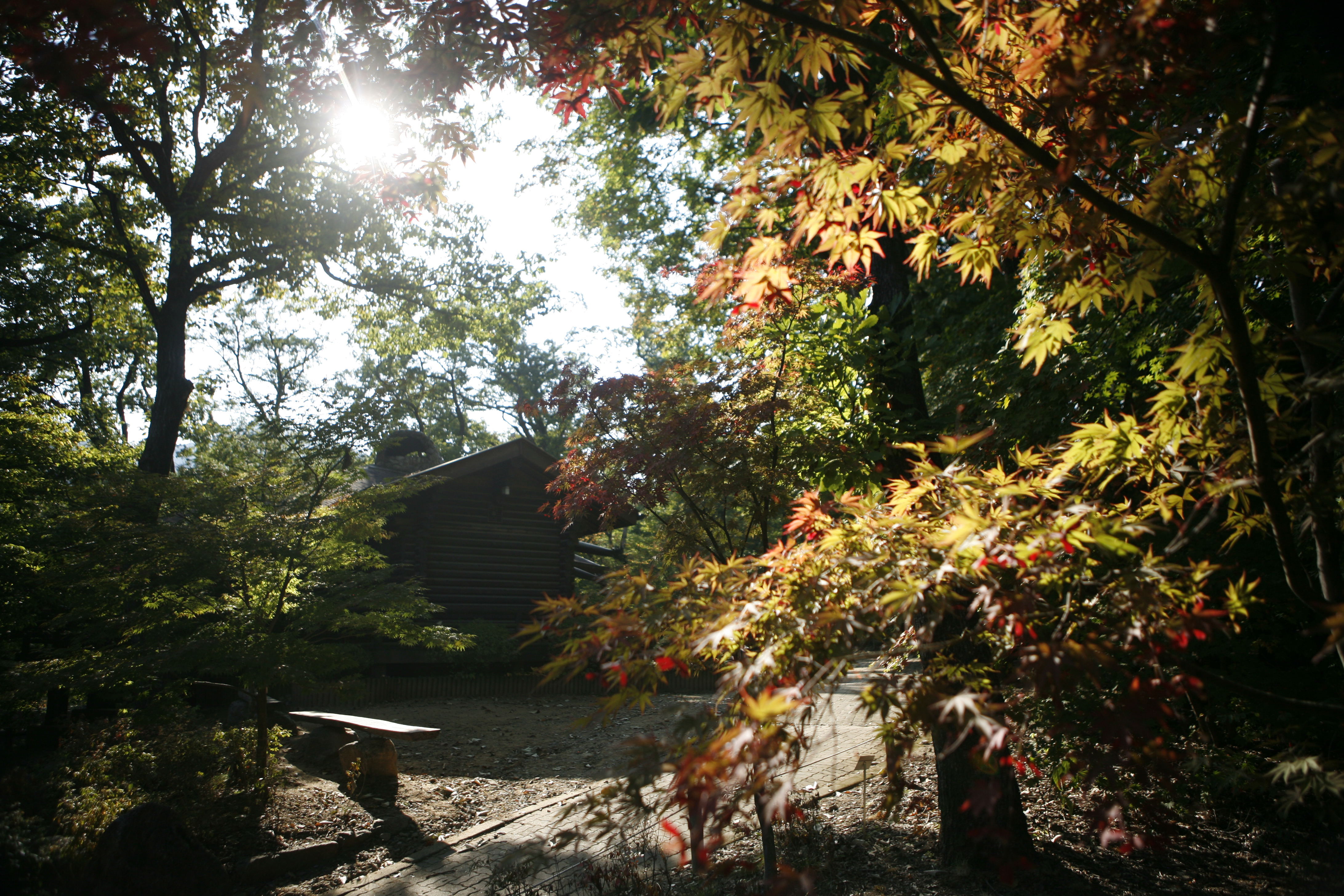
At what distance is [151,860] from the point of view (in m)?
4.62

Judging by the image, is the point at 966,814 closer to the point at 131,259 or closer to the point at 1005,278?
the point at 1005,278

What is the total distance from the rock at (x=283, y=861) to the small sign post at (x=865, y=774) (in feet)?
14.0

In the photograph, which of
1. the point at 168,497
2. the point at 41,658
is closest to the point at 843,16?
the point at 168,497

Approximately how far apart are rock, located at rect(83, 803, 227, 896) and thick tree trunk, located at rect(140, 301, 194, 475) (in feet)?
31.4

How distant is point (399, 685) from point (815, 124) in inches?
522

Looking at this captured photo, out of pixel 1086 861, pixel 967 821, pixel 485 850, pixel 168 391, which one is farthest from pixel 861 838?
pixel 168 391

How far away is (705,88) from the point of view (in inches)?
100

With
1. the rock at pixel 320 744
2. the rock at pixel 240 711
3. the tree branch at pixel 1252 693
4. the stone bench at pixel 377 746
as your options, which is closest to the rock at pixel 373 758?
the stone bench at pixel 377 746

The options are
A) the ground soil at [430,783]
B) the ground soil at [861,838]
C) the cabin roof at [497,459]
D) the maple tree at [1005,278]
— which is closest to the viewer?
the maple tree at [1005,278]

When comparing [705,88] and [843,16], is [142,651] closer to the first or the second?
[705,88]

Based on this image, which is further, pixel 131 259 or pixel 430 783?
pixel 131 259

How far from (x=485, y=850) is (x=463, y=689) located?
8.49 metres

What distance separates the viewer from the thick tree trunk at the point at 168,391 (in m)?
12.7

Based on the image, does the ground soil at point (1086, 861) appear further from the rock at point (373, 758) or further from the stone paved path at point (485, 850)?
the rock at point (373, 758)
